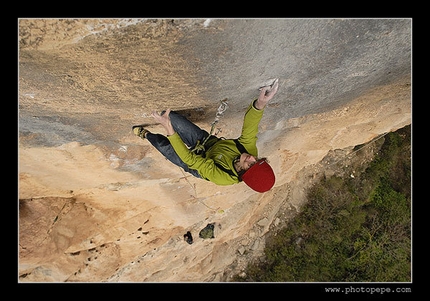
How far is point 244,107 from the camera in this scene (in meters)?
1.58

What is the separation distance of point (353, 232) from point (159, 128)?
1.71 m

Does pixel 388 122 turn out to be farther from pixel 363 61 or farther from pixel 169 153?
pixel 169 153

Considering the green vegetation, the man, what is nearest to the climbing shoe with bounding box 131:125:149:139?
the man

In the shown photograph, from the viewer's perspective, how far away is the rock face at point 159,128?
45.3 inches

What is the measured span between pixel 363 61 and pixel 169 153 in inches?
37.0

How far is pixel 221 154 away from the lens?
1.52m

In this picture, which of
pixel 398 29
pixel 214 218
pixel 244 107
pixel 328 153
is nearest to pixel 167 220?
pixel 214 218

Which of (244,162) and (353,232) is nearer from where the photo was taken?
(244,162)

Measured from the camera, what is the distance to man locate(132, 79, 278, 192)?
4.62 feet

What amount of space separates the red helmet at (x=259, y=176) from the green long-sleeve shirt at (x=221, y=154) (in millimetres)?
104
